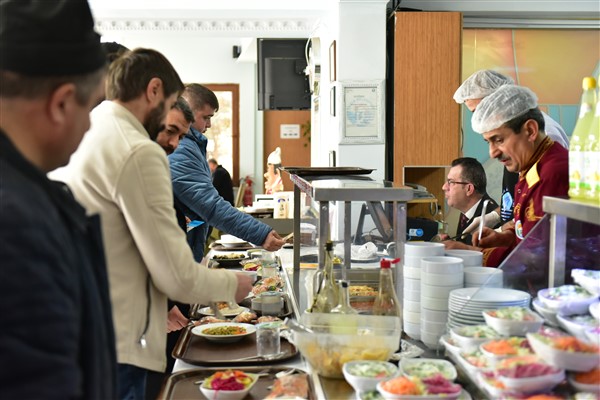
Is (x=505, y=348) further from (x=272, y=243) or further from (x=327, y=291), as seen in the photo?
(x=272, y=243)

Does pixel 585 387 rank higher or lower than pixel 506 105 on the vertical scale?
lower

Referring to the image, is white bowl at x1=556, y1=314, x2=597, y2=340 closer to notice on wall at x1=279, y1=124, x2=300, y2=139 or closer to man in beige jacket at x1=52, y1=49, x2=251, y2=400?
man in beige jacket at x1=52, y1=49, x2=251, y2=400

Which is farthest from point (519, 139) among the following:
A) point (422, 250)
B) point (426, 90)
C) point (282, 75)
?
point (282, 75)

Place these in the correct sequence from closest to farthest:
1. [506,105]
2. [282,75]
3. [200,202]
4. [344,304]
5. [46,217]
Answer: [46,217]
[344,304]
[506,105]
[200,202]
[282,75]

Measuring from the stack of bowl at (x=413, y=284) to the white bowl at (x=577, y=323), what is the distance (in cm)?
53

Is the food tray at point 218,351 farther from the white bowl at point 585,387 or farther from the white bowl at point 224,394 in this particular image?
the white bowl at point 585,387

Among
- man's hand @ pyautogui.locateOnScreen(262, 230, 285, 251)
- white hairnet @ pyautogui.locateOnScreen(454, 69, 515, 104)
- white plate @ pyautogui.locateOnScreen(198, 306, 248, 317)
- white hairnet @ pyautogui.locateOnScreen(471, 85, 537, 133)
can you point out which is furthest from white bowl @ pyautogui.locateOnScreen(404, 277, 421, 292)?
white hairnet @ pyautogui.locateOnScreen(454, 69, 515, 104)

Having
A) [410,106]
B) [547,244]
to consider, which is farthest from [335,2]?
[547,244]

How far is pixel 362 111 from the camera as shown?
6254mm

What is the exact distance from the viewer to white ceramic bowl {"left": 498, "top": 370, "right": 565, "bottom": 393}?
1.55m

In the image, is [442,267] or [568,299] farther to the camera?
[442,267]

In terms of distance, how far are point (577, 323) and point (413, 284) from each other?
2.00ft

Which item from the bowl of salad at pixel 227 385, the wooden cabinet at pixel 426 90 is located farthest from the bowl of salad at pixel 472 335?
the wooden cabinet at pixel 426 90

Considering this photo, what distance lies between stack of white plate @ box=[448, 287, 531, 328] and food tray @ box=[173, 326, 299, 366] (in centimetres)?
55
